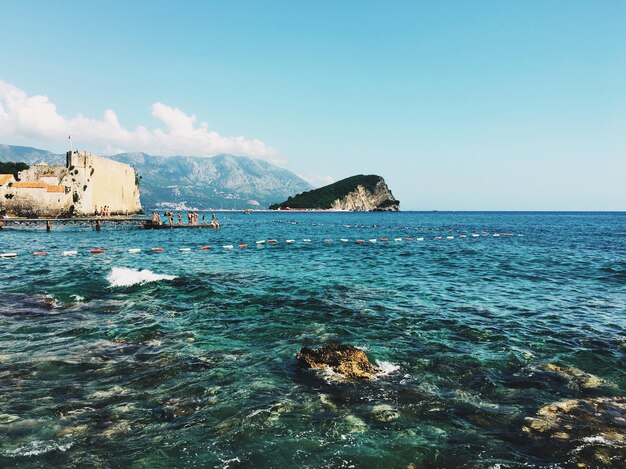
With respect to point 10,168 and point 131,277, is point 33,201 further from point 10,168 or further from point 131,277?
point 131,277

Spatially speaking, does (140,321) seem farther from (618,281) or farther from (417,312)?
(618,281)

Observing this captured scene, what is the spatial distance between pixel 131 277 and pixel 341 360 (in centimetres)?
1747

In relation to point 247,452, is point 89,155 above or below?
above

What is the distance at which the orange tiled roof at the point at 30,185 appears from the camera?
286 ft

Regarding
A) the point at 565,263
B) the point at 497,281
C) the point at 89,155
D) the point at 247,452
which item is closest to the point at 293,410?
the point at 247,452

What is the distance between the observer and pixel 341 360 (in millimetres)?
9820

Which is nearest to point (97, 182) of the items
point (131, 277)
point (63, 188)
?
point (63, 188)

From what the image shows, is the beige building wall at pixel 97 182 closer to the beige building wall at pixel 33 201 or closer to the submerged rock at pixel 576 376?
the beige building wall at pixel 33 201

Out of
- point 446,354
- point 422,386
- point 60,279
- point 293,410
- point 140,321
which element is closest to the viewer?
point 293,410

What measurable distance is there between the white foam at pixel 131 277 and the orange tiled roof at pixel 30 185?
80.8 meters

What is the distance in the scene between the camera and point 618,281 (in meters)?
24.3

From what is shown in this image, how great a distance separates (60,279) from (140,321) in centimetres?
1157

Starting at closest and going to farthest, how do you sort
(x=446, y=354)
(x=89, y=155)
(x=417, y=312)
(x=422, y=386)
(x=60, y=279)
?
(x=422, y=386) < (x=446, y=354) < (x=417, y=312) < (x=60, y=279) < (x=89, y=155)

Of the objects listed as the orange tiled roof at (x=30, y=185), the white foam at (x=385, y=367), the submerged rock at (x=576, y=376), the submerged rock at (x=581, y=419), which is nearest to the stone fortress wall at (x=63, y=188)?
the orange tiled roof at (x=30, y=185)
